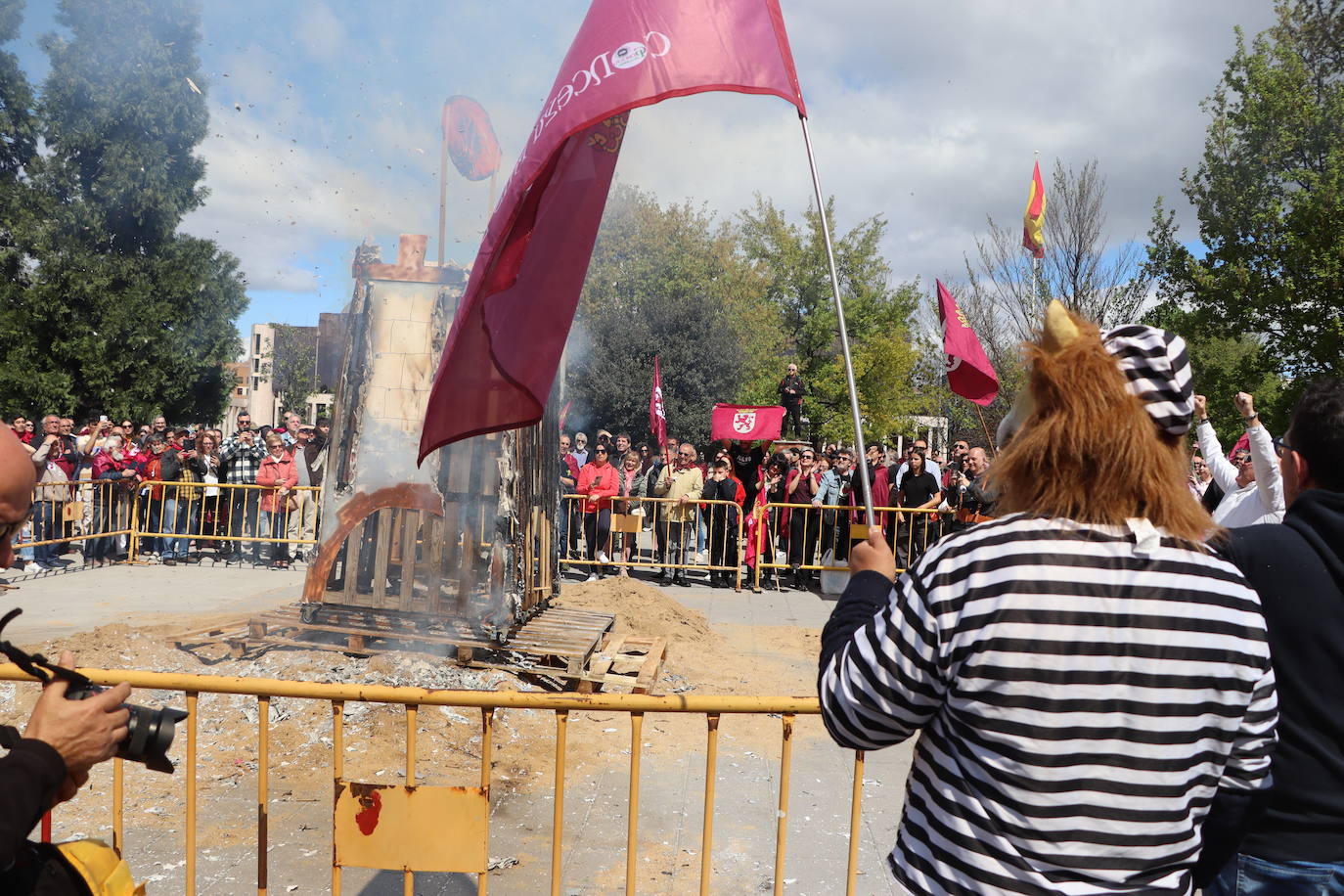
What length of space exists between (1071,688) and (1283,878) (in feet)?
3.19

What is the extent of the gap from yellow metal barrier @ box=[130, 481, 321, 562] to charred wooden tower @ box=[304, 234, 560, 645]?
646 cm

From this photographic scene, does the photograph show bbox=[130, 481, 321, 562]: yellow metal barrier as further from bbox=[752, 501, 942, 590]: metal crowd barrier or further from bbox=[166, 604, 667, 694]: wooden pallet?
bbox=[752, 501, 942, 590]: metal crowd barrier

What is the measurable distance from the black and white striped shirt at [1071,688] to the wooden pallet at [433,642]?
4.99 metres

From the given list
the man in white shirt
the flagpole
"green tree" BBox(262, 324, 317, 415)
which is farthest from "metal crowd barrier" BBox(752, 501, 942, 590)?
"green tree" BBox(262, 324, 317, 415)

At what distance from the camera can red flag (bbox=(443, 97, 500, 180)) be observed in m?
5.82

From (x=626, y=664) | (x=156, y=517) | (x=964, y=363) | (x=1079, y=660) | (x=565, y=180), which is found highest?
(x=565, y=180)

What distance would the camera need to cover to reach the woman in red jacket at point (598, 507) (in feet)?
43.0

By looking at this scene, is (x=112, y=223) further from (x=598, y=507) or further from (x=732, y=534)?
(x=732, y=534)

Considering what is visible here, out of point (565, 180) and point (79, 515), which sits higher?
point (565, 180)

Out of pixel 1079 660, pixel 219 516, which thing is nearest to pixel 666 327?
pixel 219 516

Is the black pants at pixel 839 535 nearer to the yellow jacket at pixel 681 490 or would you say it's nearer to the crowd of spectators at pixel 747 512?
the crowd of spectators at pixel 747 512

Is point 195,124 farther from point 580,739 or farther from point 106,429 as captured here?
point 580,739

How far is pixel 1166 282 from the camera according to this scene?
22.5 meters

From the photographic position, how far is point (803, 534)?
13.1 metres
